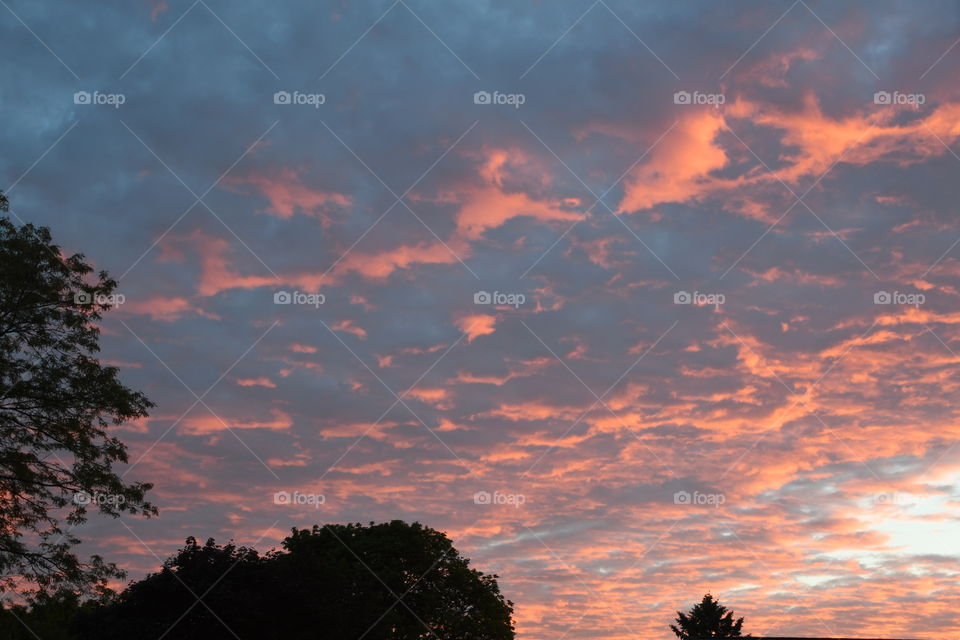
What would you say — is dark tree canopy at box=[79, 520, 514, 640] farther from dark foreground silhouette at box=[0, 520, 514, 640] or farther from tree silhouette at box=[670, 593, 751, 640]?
tree silhouette at box=[670, 593, 751, 640]

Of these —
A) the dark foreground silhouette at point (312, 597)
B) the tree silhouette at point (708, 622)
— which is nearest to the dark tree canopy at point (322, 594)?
the dark foreground silhouette at point (312, 597)

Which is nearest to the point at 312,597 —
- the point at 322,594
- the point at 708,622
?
the point at 322,594

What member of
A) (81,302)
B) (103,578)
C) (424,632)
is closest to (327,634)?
(424,632)

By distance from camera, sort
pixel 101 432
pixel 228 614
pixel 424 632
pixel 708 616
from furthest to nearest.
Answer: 1. pixel 708 616
2. pixel 424 632
3. pixel 228 614
4. pixel 101 432

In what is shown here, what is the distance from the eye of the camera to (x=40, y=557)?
26.0 metres

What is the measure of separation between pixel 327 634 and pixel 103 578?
25.3m

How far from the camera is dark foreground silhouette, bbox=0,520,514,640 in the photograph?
144ft

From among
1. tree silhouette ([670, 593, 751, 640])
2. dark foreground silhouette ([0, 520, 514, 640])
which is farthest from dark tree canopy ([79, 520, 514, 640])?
tree silhouette ([670, 593, 751, 640])

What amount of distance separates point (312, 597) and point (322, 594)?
113cm

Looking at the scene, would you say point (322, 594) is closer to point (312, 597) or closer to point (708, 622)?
point (312, 597)

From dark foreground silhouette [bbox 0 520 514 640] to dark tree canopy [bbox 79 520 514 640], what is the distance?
6 centimetres

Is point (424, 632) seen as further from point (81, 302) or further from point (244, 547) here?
point (81, 302)

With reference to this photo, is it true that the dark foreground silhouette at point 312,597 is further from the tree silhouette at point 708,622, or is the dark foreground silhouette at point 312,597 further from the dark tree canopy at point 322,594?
the tree silhouette at point 708,622

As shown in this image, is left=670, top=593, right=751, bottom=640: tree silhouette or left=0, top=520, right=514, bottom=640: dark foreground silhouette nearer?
left=0, top=520, right=514, bottom=640: dark foreground silhouette
